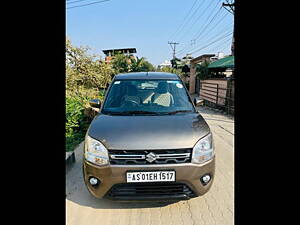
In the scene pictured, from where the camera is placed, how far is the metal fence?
975 cm

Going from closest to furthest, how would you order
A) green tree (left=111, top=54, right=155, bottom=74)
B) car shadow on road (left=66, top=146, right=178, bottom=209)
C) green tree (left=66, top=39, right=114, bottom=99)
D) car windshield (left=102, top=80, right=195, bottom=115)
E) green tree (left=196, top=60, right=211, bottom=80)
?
car shadow on road (left=66, top=146, right=178, bottom=209) → car windshield (left=102, top=80, right=195, bottom=115) → green tree (left=66, top=39, right=114, bottom=99) → green tree (left=196, top=60, right=211, bottom=80) → green tree (left=111, top=54, right=155, bottom=74)

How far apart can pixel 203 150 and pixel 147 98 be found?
125 centimetres

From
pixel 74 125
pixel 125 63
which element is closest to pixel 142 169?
pixel 74 125

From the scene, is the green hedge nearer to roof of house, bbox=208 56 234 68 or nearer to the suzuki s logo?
the suzuki s logo

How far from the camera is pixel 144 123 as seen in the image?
105 inches

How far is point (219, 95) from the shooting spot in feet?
37.4

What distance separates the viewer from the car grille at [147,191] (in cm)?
233

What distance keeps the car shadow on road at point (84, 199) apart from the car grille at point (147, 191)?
17 cm

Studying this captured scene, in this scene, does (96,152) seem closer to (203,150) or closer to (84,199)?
(84,199)

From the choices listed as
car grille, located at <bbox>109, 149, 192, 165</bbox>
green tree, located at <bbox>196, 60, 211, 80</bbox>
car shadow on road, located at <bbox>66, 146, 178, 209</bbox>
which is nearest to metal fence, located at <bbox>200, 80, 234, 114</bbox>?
green tree, located at <bbox>196, 60, 211, 80</bbox>

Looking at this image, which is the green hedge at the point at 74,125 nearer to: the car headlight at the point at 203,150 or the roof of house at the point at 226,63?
the car headlight at the point at 203,150

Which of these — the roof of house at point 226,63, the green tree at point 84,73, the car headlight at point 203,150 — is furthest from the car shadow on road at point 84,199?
the roof of house at point 226,63

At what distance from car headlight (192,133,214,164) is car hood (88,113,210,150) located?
0.19 feet
